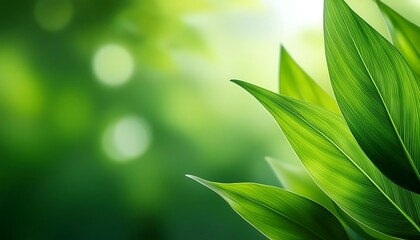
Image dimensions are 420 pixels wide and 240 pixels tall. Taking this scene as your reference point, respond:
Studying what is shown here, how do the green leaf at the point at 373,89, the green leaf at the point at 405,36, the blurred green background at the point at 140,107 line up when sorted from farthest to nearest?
the blurred green background at the point at 140,107 → the green leaf at the point at 405,36 → the green leaf at the point at 373,89

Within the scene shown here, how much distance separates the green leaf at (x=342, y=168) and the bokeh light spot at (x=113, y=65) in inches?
17.3

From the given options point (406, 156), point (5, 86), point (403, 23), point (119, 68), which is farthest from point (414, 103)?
point (5, 86)

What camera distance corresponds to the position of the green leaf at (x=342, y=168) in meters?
0.53

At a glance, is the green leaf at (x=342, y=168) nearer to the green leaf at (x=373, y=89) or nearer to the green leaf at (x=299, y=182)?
the green leaf at (x=373, y=89)

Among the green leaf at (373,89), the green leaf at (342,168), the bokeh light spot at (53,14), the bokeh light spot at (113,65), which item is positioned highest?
the green leaf at (373,89)

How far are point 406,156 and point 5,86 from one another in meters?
0.67

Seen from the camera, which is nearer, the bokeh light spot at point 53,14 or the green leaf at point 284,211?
the green leaf at point 284,211

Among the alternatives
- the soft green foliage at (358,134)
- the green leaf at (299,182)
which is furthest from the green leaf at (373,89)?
the green leaf at (299,182)

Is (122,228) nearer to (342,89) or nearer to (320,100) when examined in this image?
(320,100)

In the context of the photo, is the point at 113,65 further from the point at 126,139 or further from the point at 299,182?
the point at 299,182

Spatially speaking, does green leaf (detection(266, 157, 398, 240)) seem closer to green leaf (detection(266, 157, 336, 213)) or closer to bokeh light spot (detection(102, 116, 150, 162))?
green leaf (detection(266, 157, 336, 213))

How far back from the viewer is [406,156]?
0.49 meters

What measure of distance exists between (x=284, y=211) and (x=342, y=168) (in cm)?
8

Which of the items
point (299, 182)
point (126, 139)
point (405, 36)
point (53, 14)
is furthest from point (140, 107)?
point (405, 36)
